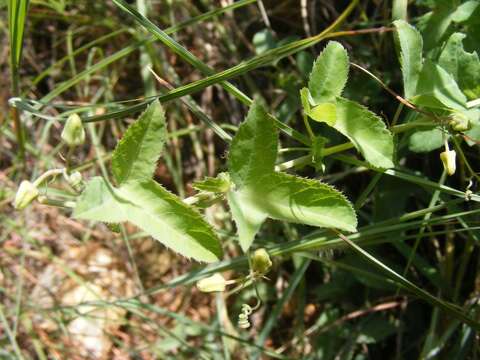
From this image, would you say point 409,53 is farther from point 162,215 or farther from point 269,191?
point 162,215

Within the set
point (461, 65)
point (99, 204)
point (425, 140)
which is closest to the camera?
point (99, 204)

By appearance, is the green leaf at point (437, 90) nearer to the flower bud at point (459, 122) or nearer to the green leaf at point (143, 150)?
the flower bud at point (459, 122)

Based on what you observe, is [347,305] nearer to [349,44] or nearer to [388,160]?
[349,44]

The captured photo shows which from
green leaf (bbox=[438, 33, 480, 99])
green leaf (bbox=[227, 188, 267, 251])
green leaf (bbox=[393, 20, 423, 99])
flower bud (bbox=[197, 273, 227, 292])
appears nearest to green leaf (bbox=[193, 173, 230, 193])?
green leaf (bbox=[227, 188, 267, 251])

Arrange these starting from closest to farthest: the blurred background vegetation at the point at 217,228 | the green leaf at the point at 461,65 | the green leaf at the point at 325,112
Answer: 1. the green leaf at the point at 325,112
2. the green leaf at the point at 461,65
3. the blurred background vegetation at the point at 217,228

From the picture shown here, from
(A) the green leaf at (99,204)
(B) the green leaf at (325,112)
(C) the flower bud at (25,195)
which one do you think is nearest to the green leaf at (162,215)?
(A) the green leaf at (99,204)

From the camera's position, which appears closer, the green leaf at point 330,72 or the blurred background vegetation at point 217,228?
the green leaf at point 330,72

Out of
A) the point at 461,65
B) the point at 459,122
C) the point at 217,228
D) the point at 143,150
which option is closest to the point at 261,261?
the point at 143,150

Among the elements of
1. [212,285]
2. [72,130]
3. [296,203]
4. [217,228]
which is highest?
[72,130]
